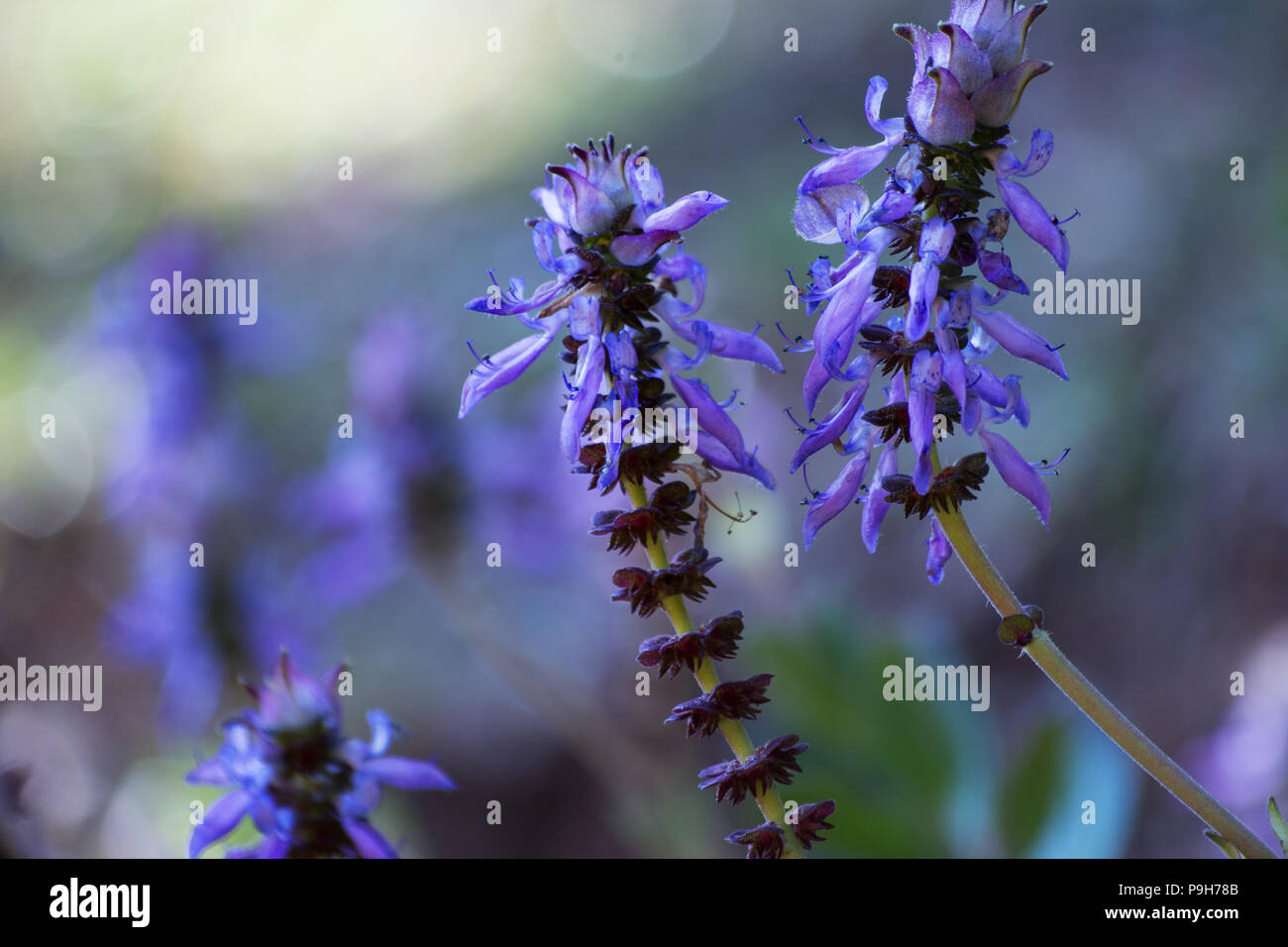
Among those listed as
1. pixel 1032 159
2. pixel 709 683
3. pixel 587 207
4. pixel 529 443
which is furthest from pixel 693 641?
pixel 529 443

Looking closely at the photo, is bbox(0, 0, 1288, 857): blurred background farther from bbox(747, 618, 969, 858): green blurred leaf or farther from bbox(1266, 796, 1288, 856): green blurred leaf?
bbox(1266, 796, 1288, 856): green blurred leaf

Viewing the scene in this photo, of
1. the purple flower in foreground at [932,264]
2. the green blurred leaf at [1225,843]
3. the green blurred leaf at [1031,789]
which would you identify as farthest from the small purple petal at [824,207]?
the green blurred leaf at [1031,789]

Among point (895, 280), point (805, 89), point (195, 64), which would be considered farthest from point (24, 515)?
point (895, 280)

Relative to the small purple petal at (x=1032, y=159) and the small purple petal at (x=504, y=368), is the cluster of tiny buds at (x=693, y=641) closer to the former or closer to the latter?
the small purple petal at (x=504, y=368)

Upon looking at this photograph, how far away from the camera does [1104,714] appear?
3.17 ft

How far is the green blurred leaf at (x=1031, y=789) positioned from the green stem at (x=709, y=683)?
1.01m

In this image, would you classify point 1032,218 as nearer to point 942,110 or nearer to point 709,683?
point 942,110

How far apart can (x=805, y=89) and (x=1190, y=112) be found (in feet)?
4.77

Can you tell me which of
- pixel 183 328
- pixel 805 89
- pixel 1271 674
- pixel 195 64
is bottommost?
pixel 1271 674

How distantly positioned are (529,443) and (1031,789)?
1.24 m

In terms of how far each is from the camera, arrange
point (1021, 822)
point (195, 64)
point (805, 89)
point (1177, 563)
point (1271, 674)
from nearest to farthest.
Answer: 1. point (1021, 822)
2. point (1271, 674)
3. point (1177, 563)
4. point (805, 89)
5. point (195, 64)

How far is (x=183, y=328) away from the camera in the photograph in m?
2.79
